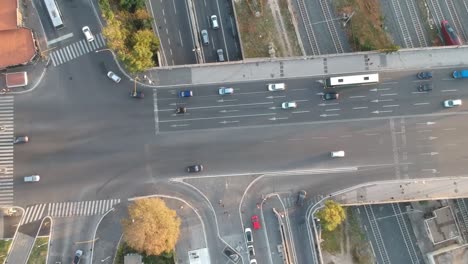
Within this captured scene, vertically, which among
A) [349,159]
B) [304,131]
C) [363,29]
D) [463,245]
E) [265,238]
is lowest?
[463,245]

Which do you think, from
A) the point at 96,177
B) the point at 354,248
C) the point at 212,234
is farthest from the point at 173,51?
the point at 354,248

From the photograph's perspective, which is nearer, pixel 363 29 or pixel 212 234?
pixel 212 234

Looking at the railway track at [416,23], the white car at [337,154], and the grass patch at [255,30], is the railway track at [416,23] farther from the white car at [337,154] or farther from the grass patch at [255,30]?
the white car at [337,154]

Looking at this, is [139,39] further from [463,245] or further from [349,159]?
[463,245]

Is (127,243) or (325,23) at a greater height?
(325,23)

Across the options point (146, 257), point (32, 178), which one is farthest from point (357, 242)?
point (32, 178)

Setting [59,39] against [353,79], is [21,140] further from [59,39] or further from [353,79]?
[353,79]

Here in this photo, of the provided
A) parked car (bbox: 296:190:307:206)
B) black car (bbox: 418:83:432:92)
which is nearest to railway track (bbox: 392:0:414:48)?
black car (bbox: 418:83:432:92)
